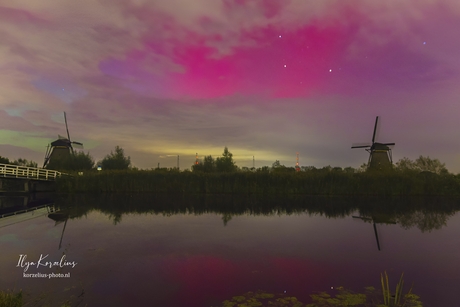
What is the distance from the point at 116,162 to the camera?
54594mm

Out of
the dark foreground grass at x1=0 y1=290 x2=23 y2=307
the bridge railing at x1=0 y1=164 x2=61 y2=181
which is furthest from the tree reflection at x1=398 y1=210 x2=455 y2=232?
the bridge railing at x1=0 y1=164 x2=61 y2=181

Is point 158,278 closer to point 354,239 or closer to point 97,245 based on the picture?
point 97,245

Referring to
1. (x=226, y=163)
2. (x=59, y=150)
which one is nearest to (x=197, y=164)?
(x=226, y=163)

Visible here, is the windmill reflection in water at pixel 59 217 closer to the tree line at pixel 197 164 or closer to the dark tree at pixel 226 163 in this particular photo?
the tree line at pixel 197 164

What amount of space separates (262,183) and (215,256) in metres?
25.5

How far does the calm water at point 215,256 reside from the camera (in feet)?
23.2

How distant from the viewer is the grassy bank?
34719 millimetres

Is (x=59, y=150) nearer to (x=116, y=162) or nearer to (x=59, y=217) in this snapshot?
(x=116, y=162)

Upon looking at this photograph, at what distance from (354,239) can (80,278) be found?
1081 centimetres

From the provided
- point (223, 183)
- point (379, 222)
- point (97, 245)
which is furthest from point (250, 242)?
point (223, 183)

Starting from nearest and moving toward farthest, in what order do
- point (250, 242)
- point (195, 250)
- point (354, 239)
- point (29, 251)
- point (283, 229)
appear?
point (29, 251)
point (195, 250)
point (250, 242)
point (354, 239)
point (283, 229)

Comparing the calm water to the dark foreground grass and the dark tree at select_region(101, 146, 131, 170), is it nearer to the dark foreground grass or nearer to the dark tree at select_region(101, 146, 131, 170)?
the dark foreground grass

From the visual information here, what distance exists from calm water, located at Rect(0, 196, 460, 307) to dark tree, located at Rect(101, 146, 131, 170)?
37.6 metres

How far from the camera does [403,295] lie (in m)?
6.86
